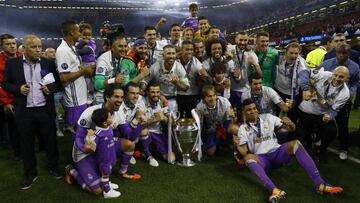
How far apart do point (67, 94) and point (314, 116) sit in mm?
3259

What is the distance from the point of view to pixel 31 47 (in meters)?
3.39

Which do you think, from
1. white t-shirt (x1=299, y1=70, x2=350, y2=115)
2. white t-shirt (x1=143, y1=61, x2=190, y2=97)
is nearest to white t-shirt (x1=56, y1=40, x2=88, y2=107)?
white t-shirt (x1=143, y1=61, x2=190, y2=97)

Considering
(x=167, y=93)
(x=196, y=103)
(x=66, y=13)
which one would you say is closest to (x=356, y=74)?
(x=196, y=103)

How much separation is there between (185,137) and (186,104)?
677 mm

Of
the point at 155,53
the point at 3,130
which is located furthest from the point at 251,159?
the point at 3,130

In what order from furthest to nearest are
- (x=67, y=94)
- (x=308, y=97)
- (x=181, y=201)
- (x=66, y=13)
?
(x=66, y=13) < (x=308, y=97) < (x=67, y=94) < (x=181, y=201)

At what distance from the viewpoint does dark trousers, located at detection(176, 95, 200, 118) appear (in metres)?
4.78

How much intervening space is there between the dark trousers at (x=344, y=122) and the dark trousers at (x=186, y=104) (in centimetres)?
205

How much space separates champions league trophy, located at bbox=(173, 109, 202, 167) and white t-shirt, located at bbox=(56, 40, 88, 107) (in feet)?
4.27

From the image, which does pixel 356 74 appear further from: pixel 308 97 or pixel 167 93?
pixel 167 93

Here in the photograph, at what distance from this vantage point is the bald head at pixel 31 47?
3.38 meters

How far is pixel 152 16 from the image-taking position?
3388 cm

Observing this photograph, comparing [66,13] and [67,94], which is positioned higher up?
[66,13]

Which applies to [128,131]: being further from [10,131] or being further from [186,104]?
[10,131]
